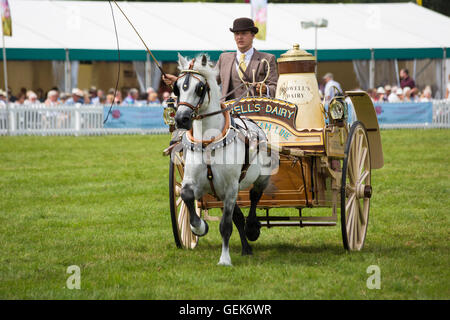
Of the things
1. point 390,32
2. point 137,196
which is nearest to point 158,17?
point 390,32

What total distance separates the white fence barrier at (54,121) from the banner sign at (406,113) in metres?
8.00

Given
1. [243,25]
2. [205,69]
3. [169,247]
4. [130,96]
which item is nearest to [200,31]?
[130,96]

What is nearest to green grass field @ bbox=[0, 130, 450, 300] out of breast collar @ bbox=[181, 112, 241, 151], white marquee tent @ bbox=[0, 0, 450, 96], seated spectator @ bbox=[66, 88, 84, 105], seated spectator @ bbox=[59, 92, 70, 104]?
breast collar @ bbox=[181, 112, 241, 151]

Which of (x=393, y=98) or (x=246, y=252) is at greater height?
(x=393, y=98)

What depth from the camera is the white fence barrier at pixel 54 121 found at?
22.8 metres

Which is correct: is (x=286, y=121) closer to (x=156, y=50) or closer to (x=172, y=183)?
(x=172, y=183)

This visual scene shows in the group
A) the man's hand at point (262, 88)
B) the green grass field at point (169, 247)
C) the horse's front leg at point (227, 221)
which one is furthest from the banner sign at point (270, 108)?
the green grass field at point (169, 247)

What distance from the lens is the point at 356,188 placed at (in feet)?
24.7

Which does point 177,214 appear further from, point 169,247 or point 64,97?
point 64,97

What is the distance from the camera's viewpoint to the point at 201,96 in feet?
20.0

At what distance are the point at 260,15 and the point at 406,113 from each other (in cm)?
601

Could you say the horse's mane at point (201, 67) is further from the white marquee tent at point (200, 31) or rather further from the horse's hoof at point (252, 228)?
the white marquee tent at point (200, 31)

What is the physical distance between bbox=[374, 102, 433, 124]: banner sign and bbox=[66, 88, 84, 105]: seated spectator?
10148mm

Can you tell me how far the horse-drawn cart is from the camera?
7.04 metres
